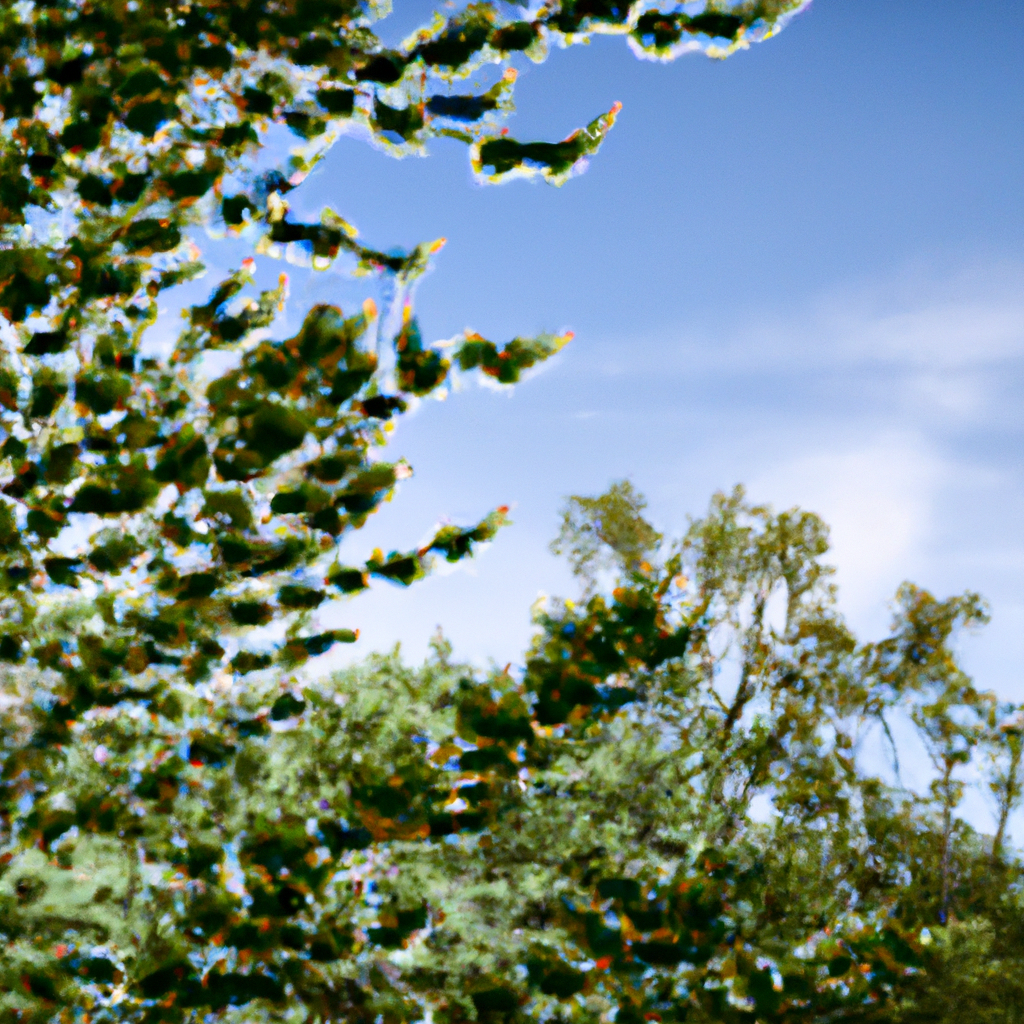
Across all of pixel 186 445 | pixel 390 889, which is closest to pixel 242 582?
pixel 186 445

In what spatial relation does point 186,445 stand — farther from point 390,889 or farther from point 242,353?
point 390,889

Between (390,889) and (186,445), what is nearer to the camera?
(186,445)

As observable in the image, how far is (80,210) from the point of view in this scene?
10.2 feet

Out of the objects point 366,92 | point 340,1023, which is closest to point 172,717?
point 340,1023

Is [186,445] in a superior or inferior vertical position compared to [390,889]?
superior

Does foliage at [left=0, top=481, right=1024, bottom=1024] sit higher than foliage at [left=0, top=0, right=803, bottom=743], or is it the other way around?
foliage at [left=0, top=0, right=803, bottom=743]

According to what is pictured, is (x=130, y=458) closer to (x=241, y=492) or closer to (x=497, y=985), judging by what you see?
(x=241, y=492)

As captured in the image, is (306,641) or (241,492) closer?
(241,492)

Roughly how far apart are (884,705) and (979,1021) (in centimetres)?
751

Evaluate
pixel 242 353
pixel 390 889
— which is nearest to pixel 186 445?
pixel 242 353

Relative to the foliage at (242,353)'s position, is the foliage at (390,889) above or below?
below

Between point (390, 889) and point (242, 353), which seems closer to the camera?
point (242, 353)

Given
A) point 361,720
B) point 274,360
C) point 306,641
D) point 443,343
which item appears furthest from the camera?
point 361,720

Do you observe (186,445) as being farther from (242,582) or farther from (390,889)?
(390,889)
